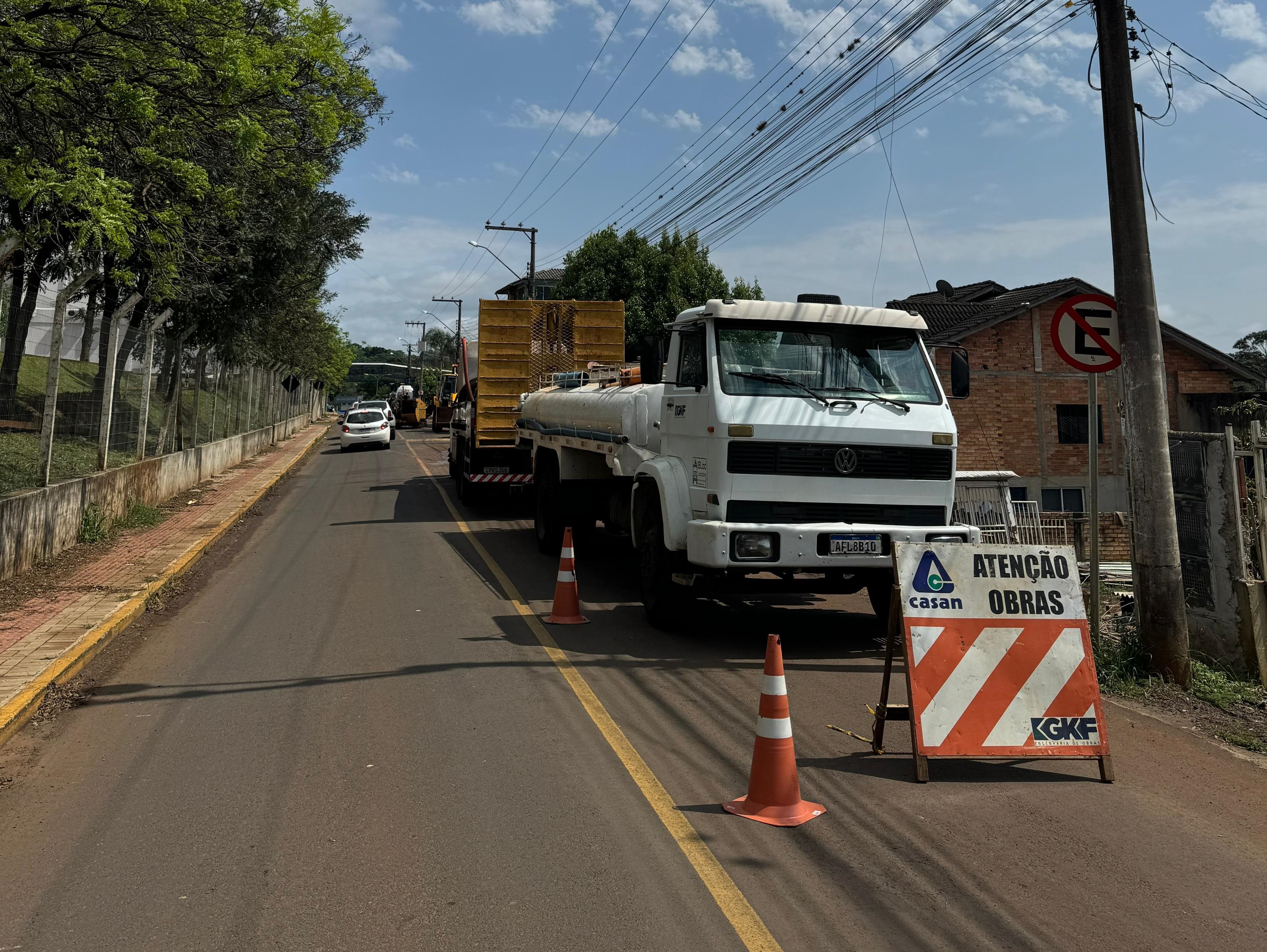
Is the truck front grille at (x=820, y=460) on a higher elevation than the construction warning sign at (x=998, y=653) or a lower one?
higher

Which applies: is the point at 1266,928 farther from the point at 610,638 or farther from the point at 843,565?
the point at 610,638

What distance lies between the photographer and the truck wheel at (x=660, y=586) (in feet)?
26.9

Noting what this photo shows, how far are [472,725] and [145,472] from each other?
40.5ft

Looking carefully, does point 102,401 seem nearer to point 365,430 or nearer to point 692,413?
Answer: point 692,413

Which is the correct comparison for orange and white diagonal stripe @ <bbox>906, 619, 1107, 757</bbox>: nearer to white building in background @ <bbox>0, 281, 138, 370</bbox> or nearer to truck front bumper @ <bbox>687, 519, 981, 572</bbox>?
truck front bumper @ <bbox>687, 519, 981, 572</bbox>

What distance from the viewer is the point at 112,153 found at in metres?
9.35

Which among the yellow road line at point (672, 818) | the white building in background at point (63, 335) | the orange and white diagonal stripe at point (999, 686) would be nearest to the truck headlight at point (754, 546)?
the yellow road line at point (672, 818)

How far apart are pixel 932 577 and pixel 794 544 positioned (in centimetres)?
200

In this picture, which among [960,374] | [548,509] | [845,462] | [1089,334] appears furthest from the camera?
[548,509]

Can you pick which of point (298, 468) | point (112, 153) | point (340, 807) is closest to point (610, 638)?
point (340, 807)

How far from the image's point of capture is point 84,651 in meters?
7.48

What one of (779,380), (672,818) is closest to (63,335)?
(779,380)

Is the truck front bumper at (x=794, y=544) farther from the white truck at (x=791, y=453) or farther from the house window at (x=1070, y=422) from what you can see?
the house window at (x=1070, y=422)

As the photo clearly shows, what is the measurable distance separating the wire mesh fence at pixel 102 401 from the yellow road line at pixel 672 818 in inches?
257
